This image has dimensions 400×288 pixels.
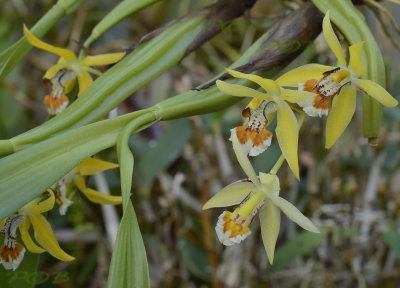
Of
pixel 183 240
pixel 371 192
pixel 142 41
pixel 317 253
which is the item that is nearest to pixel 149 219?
pixel 183 240

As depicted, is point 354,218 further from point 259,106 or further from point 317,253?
point 259,106

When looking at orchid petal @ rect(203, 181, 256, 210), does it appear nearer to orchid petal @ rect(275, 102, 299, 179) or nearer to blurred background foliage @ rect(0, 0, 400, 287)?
orchid petal @ rect(275, 102, 299, 179)

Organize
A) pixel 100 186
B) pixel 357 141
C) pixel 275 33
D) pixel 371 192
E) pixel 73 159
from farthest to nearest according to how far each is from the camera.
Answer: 1. pixel 357 141
2. pixel 371 192
3. pixel 100 186
4. pixel 275 33
5. pixel 73 159

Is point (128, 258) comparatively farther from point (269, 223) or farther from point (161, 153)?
point (161, 153)

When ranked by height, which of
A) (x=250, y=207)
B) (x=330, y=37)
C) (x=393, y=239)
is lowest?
(x=393, y=239)

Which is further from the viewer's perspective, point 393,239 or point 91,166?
point 393,239

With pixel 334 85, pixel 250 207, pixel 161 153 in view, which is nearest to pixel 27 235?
pixel 250 207

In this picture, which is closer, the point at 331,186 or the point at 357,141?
the point at 331,186
